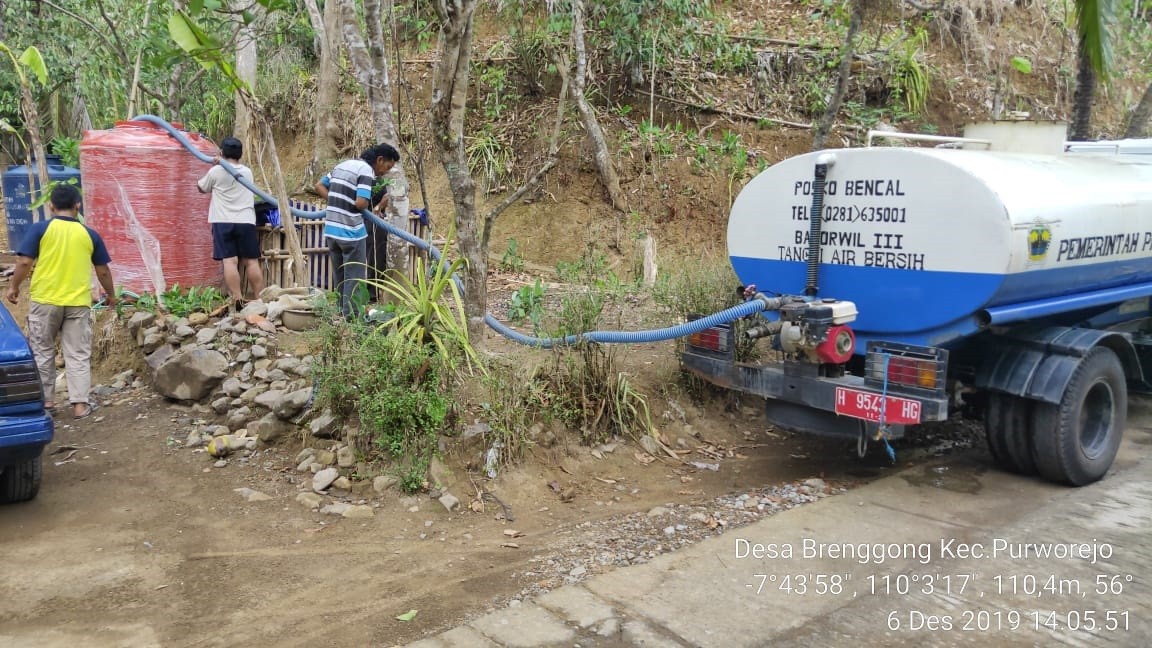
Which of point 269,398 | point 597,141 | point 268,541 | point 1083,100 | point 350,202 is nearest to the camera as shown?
point 268,541

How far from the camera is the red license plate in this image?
5.12m

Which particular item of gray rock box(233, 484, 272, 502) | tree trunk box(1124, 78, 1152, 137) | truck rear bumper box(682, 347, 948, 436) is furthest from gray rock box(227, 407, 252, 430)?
tree trunk box(1124, 78, 1152, 137)

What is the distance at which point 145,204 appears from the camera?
781 cm

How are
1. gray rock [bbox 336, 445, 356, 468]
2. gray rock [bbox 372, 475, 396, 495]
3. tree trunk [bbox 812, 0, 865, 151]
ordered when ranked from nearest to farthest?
gray rock [bbox 372, 475, 396, 495] < gray rock [bbox 336, 445, 356, 468] < tree trunk [bbox 812, 0, 865, 151]

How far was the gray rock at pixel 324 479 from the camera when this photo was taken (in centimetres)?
539

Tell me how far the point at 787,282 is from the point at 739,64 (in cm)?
829

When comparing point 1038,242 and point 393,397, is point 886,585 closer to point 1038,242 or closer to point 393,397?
point 1038,242

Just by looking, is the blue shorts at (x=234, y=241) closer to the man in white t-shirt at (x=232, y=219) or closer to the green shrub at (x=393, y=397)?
the man in white t-shirt at (x=232, y=219)

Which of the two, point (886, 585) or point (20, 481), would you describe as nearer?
point (886, 585)

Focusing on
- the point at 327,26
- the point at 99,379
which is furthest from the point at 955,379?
the point at 327,26

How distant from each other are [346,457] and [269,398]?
1010mm

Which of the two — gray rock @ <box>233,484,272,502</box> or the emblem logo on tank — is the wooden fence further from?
the emblem logo on tank

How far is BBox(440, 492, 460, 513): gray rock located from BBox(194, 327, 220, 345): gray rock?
287 centimetres

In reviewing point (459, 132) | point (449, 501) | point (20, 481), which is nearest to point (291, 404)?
point (449, 501)
